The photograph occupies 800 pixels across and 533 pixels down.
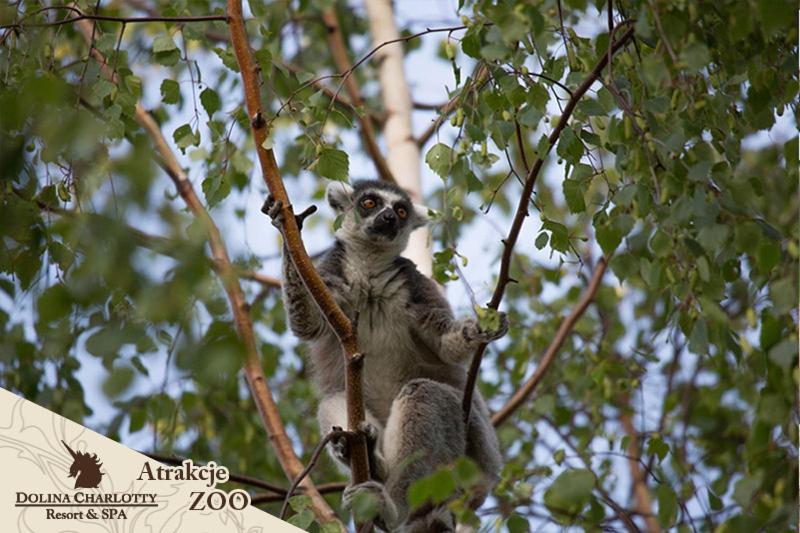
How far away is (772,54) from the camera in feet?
11.4

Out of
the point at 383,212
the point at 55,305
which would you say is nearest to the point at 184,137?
the point at 383,212

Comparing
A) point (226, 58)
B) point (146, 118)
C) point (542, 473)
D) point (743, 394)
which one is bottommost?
point (542, 473)

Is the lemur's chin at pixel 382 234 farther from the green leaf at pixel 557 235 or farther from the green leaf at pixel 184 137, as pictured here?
the green leaf at pixel 557 235

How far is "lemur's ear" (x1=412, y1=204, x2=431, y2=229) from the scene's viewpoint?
6.18 m

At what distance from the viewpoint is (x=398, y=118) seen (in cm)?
722

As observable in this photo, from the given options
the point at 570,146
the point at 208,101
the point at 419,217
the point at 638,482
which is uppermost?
the point at 419,217

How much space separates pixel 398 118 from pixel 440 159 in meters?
3.15

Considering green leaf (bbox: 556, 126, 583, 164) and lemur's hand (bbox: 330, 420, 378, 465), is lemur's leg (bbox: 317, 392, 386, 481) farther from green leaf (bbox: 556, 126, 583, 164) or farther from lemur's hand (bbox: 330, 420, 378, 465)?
green leaf (bbox: 556, 126, 583, 164)

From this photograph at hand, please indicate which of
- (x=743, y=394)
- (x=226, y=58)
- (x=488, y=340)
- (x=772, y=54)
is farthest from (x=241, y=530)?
(x=772, y=54)

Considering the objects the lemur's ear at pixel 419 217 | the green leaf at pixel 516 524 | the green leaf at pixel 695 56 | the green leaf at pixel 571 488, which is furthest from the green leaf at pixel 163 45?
the green leaf at pixel 571 488

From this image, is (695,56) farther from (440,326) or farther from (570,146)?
(440,326)

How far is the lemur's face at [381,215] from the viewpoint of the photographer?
19.7ft

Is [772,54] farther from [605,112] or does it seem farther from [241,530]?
[241,530]

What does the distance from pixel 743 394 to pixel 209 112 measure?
270 cm
